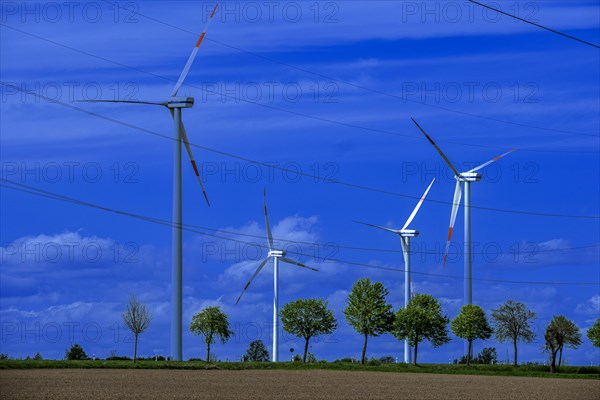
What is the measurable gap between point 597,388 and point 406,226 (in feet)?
200

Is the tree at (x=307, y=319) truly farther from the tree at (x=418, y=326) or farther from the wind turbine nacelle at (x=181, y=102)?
the wind turbine nacelle at (x=181, y=102)

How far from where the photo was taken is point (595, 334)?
482 ft

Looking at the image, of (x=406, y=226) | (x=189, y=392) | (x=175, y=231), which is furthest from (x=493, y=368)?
(x=189, y=392)

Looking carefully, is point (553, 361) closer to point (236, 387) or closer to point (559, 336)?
point (559, 336)

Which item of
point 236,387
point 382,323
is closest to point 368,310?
point 382,323

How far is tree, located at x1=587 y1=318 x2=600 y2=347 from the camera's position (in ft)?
480

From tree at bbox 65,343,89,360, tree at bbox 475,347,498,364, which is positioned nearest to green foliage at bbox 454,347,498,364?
tree at bbox 475,347,498,364

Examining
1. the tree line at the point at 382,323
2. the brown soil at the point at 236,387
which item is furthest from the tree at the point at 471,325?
the brown soil at the point at 236,387

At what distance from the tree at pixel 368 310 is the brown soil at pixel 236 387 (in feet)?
149

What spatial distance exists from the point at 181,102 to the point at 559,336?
197 feet

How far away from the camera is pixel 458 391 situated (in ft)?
231

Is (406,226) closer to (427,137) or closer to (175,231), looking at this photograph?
(427,137)

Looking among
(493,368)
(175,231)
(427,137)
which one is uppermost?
(427,137)

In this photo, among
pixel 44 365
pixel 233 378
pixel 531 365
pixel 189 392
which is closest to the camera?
pixel 189 392
